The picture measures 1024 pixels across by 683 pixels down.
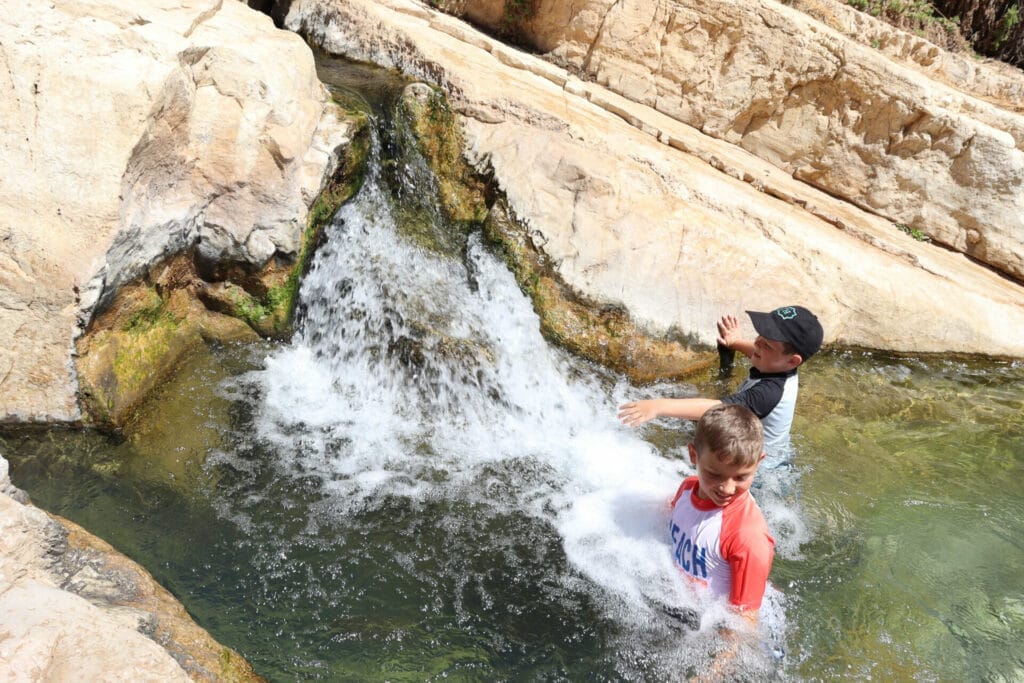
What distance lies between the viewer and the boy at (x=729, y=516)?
2504mm

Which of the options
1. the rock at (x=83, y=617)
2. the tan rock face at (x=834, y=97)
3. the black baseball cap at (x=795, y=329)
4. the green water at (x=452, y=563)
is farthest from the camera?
the tan rock face at (x=834, y=97)

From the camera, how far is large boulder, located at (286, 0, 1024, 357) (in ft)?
17.2

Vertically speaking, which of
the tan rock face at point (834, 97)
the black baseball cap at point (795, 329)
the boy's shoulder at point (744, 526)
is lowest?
the boy's shoulder at point (744, 526)

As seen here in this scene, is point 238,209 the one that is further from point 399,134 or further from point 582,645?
point 582,645

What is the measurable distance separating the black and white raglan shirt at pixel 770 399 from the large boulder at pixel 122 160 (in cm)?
289

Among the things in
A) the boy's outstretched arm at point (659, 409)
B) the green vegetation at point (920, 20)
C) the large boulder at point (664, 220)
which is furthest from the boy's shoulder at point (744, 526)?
the green vegetation at point (920, 20)

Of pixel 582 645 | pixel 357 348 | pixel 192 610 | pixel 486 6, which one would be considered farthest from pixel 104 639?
pixel 486 6

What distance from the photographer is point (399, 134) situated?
18.0ft

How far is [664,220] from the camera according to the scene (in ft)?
17.6

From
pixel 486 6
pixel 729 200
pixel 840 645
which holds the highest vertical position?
pixel 486 6

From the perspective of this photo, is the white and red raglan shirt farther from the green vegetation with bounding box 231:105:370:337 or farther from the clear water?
the green vegetation with bounding box 231:105:370:337

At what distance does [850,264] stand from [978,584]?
260 centimetres

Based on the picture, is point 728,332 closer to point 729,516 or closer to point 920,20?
point 729,516

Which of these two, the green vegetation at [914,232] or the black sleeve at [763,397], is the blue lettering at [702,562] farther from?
the green vegetation at [914,232]
